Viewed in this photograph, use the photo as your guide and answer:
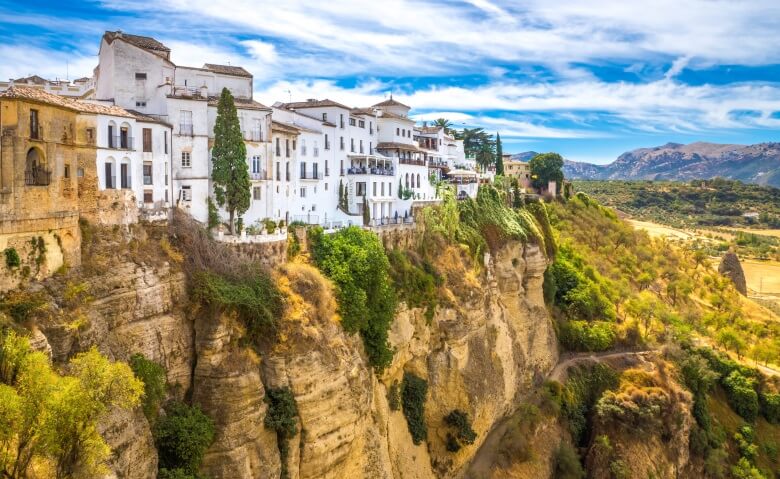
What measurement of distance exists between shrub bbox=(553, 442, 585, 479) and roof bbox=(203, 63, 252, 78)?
3500 cm

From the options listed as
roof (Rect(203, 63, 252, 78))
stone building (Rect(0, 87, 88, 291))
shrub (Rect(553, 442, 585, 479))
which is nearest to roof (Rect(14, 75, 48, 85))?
roof (Rect(203, 63, 252, 78))

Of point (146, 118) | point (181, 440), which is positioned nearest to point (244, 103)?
point (146, 118)

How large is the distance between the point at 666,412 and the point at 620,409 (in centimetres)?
429

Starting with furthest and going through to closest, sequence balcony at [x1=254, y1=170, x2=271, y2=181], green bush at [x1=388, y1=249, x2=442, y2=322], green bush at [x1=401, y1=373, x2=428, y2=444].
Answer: green bush at [x1=388, y1=249, x2=442, y2=322] < green bush at [x1=401, y1=373, x2=428, y2=444] < balcony at [x1=254, y1=170, x2=271, y2=181]

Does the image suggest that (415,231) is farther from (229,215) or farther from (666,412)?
(666,412)

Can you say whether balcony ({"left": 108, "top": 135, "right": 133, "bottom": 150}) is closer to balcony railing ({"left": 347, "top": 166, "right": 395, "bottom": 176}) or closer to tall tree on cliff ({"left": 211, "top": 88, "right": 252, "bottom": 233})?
tall tree on cliff ({"left": 211, "top": 88, "right": 252, "bottom": 233})

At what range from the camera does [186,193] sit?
3488cm

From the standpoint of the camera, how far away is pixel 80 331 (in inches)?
923

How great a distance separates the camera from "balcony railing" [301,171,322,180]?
1718 inches

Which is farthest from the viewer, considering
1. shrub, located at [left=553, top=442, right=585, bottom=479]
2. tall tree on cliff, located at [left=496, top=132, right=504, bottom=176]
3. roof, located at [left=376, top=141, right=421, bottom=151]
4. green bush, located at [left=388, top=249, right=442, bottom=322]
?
tall tree on cliff, located at [left=496, top=132, right=504, bottom=176]

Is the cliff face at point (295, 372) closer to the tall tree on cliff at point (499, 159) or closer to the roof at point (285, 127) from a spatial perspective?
the roof at point (285, 127)

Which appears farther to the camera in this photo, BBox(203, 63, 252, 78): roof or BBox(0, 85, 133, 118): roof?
BBox(203, 63, 252, 78): roof

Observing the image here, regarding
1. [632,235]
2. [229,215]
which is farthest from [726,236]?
[229,215]

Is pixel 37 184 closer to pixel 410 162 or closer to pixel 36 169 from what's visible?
pixel 36 169
